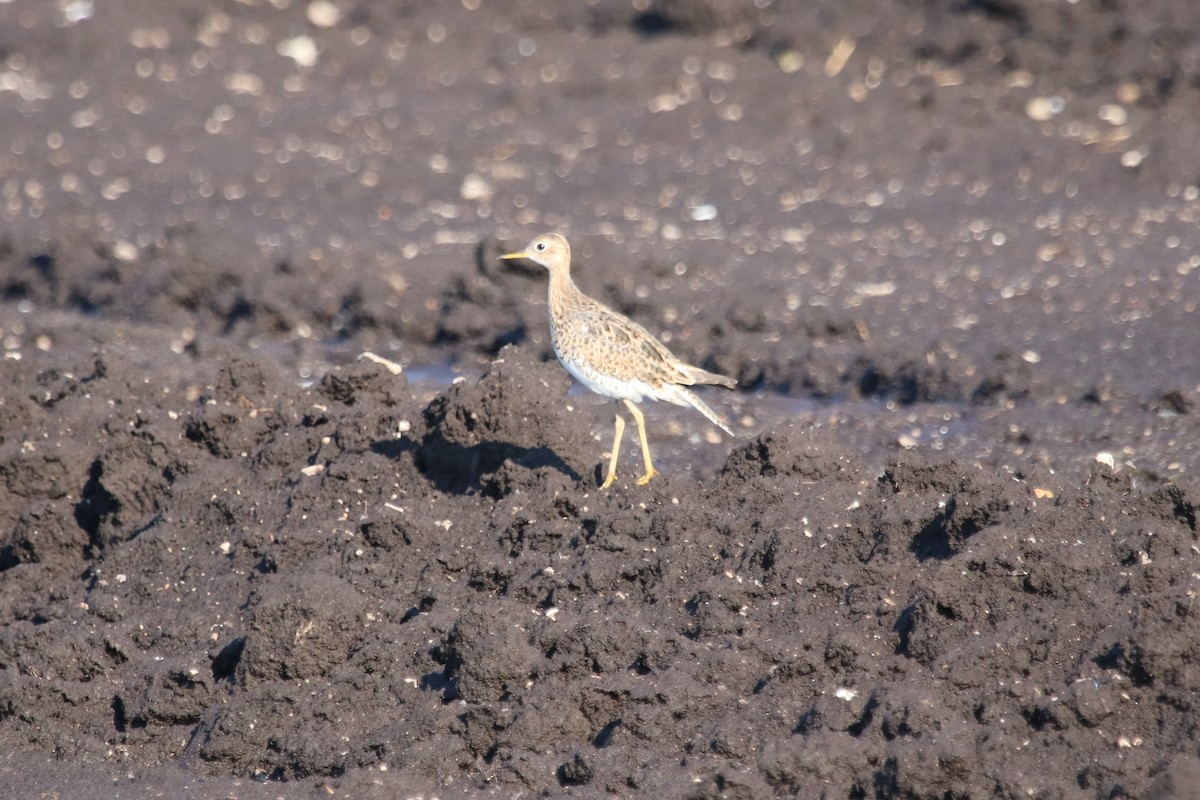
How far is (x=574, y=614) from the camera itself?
6527 mm

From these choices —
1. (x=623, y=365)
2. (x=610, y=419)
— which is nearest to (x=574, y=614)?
(x=623, y=365)

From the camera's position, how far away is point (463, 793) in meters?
5.79

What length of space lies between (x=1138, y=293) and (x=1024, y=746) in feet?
21.8

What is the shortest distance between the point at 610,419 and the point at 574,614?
367cm

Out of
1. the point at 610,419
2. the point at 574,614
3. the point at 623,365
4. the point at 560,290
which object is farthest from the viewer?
the point at 610,419

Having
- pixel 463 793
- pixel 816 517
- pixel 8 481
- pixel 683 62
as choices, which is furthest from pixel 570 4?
pixel 463 793

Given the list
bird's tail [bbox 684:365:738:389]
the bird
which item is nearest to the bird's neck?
the bird

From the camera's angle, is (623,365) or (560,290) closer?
(623,365)

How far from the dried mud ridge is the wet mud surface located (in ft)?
0.07

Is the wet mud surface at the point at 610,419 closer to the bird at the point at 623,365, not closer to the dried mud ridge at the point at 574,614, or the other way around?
the dried mud ridge at the point at 574,614

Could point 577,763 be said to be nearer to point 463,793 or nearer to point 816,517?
point 463,793

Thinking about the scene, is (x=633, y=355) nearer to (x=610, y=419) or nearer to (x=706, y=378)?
(x=706, y=378)

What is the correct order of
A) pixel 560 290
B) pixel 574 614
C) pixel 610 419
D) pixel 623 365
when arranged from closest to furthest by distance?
pixel 574 614 < pixel 623 365 < pixel 560 290 < pixel 610 419

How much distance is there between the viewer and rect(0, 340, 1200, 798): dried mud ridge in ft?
18.2
